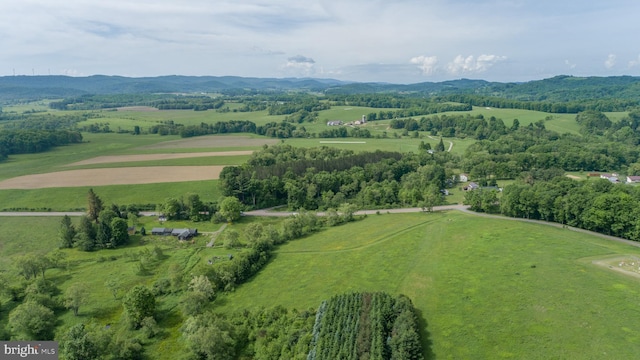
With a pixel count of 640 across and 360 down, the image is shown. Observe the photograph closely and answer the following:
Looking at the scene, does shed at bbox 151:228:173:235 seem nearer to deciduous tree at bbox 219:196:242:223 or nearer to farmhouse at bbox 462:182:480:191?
deciduous tree at bbox 219:196:242:223

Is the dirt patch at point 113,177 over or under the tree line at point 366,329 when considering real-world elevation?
over

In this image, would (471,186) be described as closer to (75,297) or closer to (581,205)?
(581,205)

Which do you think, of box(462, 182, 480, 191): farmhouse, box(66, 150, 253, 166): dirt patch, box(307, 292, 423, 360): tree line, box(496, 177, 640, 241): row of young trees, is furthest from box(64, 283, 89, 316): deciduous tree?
box(462, 182, 480, 191): farmhouse

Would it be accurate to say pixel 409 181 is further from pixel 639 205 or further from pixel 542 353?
pixel 542 353

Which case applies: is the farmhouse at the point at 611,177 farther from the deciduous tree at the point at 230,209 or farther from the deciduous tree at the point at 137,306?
the deciduous tree at the point at 137,306

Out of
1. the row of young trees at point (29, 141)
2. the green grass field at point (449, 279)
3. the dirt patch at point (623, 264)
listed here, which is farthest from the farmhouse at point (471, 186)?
the row of young trees at point (29, 141)

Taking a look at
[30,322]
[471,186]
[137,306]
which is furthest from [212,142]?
[30,322]

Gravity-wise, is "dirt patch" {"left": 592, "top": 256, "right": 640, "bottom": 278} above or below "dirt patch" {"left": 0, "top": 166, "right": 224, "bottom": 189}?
below
